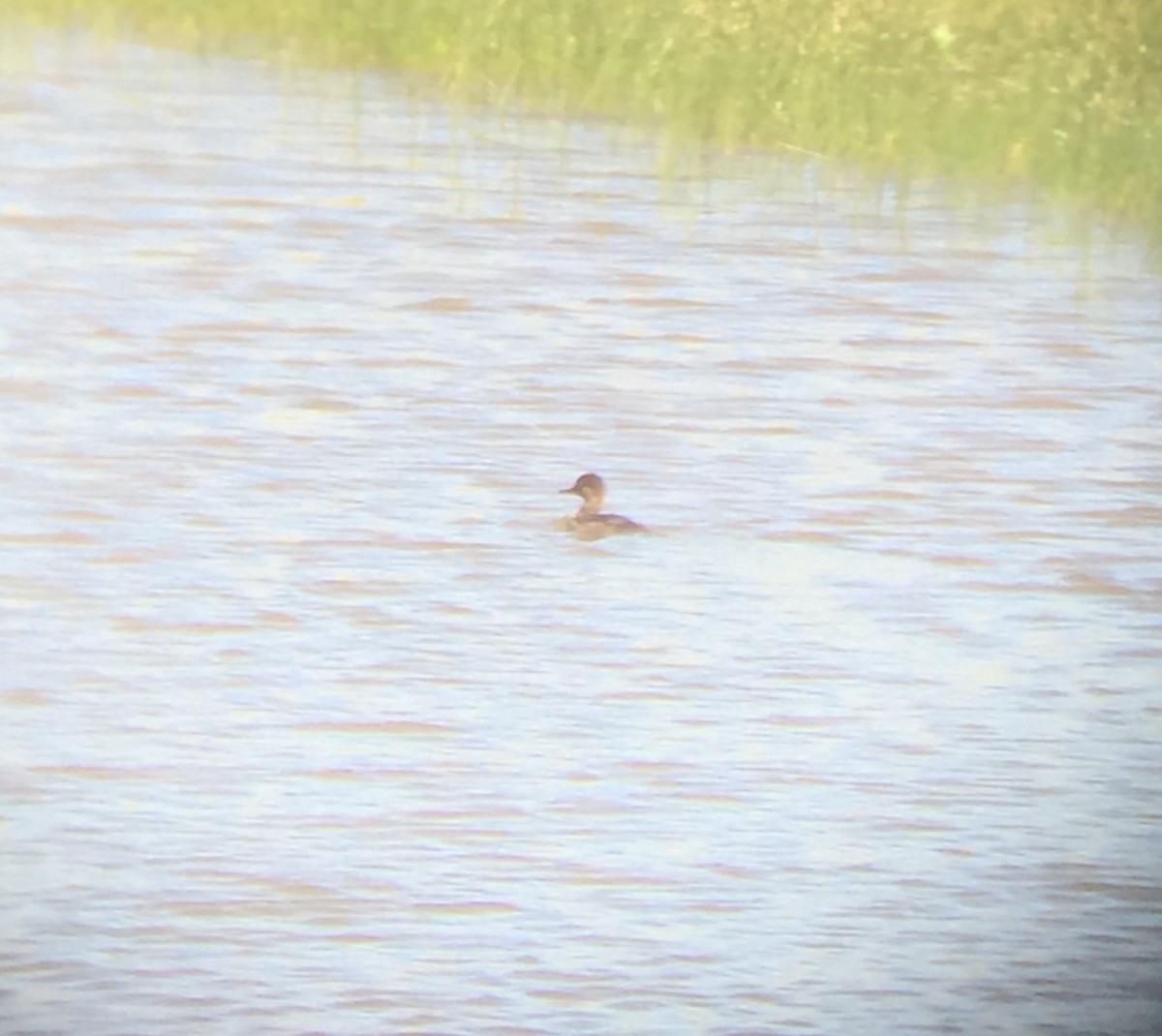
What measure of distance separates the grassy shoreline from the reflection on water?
0.17ft

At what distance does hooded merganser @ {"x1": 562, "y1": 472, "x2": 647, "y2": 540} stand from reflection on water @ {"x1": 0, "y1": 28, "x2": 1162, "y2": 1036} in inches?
0.6

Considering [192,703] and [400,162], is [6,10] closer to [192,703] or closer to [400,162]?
[400,162]

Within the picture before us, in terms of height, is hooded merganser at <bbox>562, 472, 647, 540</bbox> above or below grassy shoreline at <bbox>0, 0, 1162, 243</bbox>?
below

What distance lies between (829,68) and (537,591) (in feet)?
1.66

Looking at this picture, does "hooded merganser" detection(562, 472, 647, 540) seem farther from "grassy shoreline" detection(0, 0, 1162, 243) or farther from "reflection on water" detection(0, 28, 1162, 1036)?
"grassy shoreline" detection(0, 0, 1162, 243)

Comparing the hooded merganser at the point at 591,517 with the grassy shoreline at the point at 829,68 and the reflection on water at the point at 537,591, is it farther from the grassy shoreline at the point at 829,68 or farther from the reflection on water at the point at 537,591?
the grassy shoreline at the point at 829,68

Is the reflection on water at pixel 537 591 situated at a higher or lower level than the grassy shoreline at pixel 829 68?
lower

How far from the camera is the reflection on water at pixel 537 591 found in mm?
1721

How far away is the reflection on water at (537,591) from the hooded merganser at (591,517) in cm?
1

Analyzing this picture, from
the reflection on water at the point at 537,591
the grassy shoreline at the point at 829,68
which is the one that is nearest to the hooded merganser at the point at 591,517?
the reflection on water at the point at 537,591

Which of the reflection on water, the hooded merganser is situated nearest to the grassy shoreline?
the reflection on water

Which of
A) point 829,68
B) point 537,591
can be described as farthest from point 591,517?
point 829,68

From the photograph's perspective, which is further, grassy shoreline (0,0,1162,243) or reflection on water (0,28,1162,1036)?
grassy shoreline (0,0,1162,243)

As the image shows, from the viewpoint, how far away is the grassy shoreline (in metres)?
1.83
